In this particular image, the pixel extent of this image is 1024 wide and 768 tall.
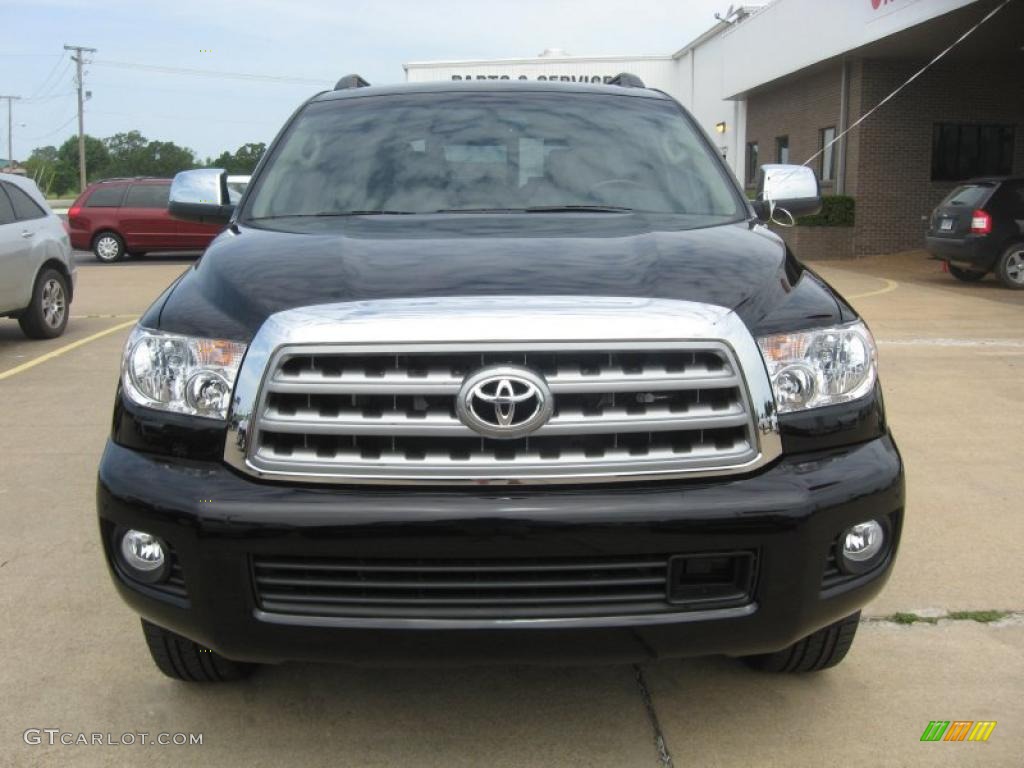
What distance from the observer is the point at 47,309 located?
10.0 meters

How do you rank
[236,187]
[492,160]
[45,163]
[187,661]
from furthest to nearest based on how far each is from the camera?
[45,163] < [236,187] < [492,160] < [187,661]

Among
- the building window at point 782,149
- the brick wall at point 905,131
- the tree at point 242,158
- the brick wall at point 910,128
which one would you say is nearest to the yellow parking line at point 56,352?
the brick wall at point 905,131

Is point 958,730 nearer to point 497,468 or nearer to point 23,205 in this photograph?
point 497,468

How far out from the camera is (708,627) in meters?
2.33

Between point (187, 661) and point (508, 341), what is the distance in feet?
4.59

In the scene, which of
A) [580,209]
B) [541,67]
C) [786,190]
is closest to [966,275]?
[786,190]

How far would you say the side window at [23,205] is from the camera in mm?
9516

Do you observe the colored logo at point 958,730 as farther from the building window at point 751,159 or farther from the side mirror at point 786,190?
the building window at point 751,159

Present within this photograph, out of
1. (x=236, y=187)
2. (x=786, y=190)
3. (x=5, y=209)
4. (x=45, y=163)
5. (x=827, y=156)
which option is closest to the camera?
(x=786, y=190)

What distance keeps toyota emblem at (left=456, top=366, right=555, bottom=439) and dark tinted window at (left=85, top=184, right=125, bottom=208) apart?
2182 centimetres

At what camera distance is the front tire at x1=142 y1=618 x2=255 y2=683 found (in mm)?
2820

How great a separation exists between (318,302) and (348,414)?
0.29 m

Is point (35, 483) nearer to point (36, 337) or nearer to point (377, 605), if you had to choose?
point (377, 605)

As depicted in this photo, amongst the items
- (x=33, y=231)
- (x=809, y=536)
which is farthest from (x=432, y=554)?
(x=33, y=231)
